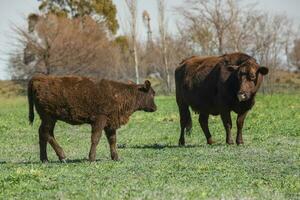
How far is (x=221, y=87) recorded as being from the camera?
16250 mm

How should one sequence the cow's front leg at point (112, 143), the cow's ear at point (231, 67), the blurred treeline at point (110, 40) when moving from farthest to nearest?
the blurred treeline at point (110, 40), the cow's ear at point (231, 67), the cow's front leg at point (112, 143)

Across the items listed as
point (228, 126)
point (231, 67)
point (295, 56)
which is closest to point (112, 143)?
point (228, 126)

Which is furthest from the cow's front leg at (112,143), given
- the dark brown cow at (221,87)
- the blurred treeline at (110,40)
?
the blurred treeline at (110,40)

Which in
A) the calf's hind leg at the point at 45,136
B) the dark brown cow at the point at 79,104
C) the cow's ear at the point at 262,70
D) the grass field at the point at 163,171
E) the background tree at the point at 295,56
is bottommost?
the grass field at the point at 163,171

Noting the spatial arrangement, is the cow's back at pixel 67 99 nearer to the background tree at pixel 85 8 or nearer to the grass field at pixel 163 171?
the grass field at pixel 163 171

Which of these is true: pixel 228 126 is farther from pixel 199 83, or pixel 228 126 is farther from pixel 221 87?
pixel 199 83

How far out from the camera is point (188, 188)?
916cm

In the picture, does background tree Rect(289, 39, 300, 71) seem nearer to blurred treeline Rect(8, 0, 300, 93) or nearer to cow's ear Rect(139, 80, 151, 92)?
blurred treeline Rect(8, 0, 300, 93)

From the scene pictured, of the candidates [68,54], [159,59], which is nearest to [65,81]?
[68,54]

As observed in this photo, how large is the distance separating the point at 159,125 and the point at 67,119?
487 inches

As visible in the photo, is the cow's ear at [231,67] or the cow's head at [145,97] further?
the cow's ear at [231,67]

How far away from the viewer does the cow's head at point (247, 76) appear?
1562 cm

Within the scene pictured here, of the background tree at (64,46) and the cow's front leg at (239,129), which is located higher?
the background tree at (64,46)

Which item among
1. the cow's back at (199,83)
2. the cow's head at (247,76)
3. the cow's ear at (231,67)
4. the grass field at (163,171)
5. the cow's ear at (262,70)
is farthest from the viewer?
the cow's back at (199,83)
